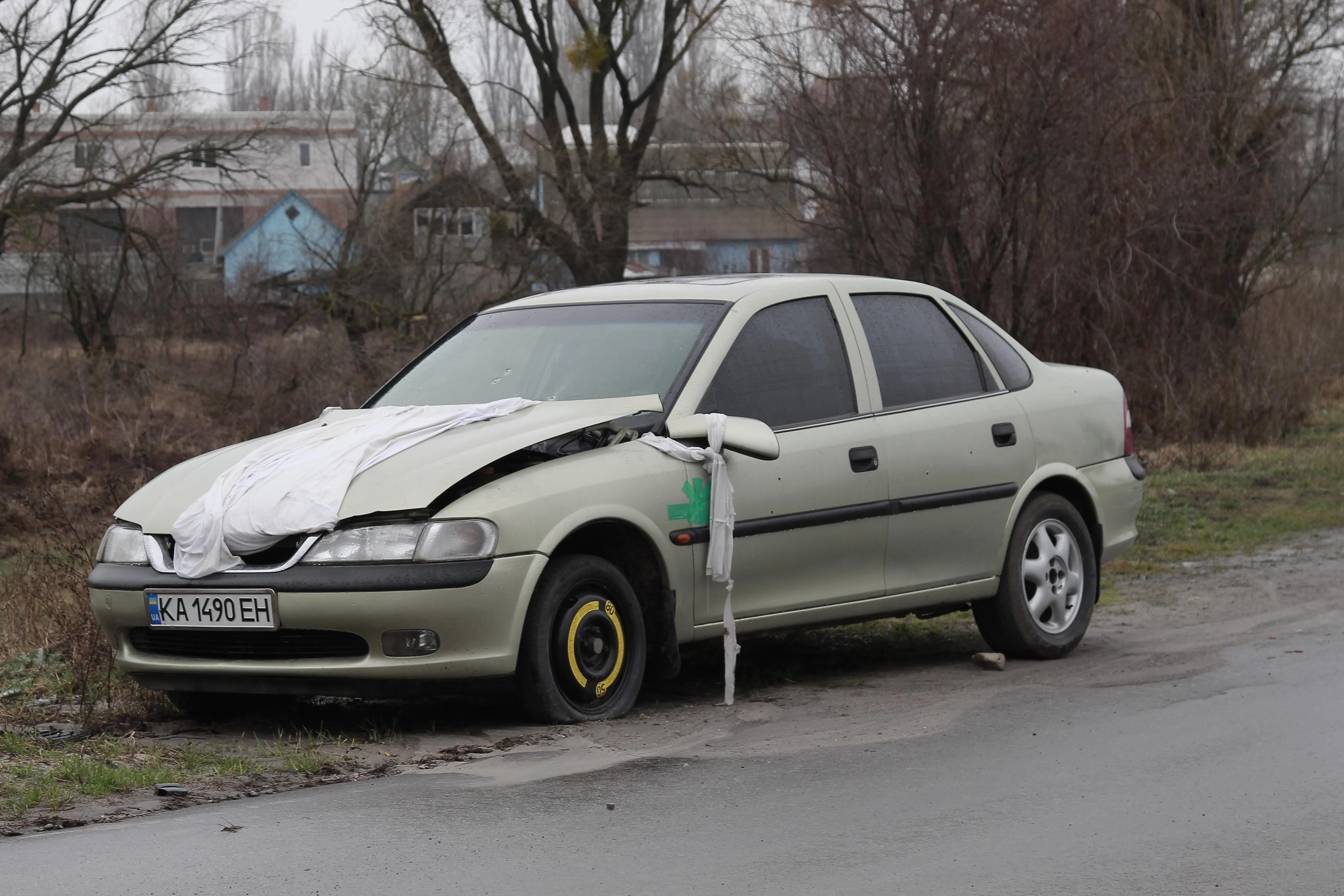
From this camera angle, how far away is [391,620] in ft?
18.8

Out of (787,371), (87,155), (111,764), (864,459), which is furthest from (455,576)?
(87,155)

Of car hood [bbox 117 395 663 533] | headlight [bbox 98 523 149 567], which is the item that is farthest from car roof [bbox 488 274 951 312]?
headlight [bbox 98 523 149 567]

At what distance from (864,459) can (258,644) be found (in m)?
2.61

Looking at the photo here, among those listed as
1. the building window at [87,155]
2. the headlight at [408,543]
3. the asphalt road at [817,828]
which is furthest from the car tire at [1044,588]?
the building window at [87,155]

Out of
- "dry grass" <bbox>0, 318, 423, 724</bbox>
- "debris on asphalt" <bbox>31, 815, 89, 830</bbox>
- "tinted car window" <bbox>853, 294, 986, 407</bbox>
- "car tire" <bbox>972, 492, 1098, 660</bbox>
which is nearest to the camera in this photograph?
"debris on asphalt" <bbox>31, 815, 89, 830</bbox>

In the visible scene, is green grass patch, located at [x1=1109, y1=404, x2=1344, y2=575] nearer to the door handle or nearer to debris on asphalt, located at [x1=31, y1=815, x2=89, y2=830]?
the door handle

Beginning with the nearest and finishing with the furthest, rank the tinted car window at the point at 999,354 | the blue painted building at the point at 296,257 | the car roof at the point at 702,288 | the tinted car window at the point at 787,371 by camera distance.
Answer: the tinted car window at the point at 787,371 < the car roof at the point at 702,288 < the tinted car window at the point at 999,354 < the blue painted building at the point at 296,257

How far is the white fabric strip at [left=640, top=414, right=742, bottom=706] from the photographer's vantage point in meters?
6.41

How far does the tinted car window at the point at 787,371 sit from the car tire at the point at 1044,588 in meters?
1.22

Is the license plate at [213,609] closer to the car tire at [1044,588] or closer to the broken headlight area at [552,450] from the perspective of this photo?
the broken headlight area at [552,450]

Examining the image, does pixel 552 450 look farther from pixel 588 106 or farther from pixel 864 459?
pixel 588 106

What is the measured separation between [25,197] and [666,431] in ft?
74.9

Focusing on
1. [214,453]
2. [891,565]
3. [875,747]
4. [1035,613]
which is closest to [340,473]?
[214,453]

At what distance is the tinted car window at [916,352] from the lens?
7.48 metres
